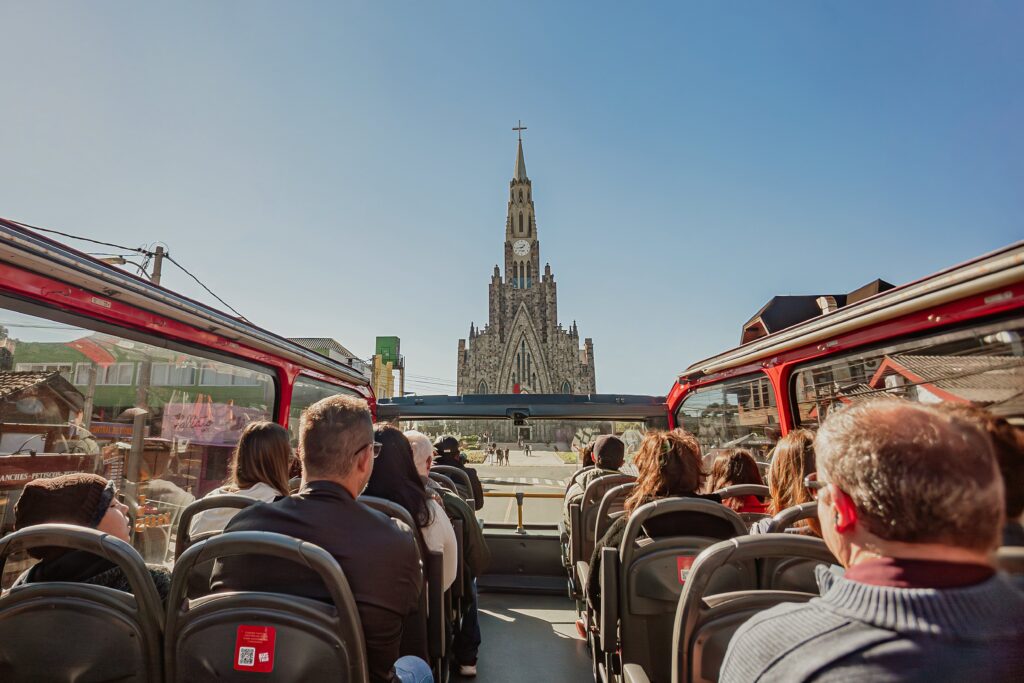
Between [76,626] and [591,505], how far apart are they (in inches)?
130

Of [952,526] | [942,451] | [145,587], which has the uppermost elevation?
[942,451]

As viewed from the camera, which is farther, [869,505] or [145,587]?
[145,587]

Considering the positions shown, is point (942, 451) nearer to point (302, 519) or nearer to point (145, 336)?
point (302, 519)

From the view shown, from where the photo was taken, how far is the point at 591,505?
4109 millimetres

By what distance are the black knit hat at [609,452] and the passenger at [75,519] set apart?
11.2 ft

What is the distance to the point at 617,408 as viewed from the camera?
8945mm

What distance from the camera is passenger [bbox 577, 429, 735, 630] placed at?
7.66 ft

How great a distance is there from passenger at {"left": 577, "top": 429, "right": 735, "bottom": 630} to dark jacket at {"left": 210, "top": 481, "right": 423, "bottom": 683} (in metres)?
1.14

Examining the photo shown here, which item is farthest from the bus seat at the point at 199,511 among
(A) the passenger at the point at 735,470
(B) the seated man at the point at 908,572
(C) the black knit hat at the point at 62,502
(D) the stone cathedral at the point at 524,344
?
(D) the stone cathedral at the point at 524,344

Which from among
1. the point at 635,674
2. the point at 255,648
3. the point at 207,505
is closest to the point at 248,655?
the point at 255,648

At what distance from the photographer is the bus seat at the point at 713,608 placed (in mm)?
1396

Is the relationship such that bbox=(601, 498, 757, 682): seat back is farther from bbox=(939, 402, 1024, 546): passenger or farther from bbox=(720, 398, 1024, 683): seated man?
bbox=(720, 398, 1024, 683): seated man

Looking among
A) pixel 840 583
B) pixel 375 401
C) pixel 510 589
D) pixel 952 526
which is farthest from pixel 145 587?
pixel 375 401

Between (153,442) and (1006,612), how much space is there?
4.90 metres
